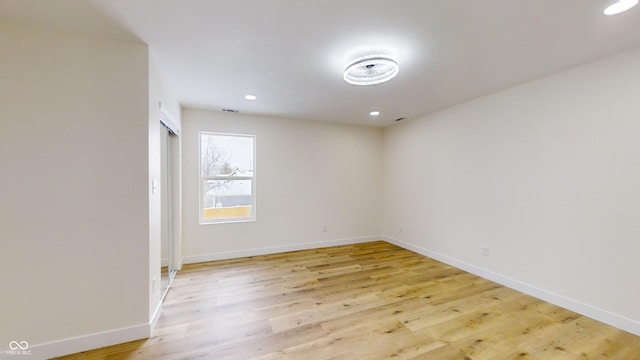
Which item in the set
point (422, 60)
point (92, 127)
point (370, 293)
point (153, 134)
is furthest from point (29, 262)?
point (422, 60)

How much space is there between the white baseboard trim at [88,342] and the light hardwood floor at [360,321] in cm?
5

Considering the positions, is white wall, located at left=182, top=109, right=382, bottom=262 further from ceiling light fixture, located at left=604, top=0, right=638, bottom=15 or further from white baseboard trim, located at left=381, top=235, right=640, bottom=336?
ceiling light fixture, located at left=604, top=0, right=638, bottom=15

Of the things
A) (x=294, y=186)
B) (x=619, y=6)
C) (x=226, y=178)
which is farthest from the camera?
(x=294, y=186)

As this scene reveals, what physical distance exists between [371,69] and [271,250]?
3.31 m

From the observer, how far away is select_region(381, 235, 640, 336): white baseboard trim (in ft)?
7.01

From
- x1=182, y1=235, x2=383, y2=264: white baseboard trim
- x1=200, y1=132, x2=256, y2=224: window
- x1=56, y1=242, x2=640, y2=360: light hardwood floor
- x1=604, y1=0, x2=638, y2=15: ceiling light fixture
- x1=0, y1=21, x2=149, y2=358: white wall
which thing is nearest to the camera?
x1=604, y1=0, x2=638, y2=15: ceiling light fixture

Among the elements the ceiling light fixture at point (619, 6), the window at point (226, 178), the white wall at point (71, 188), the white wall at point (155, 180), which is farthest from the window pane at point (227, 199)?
the ceiling light fixture at point (619, 6)

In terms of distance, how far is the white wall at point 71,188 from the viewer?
170cm

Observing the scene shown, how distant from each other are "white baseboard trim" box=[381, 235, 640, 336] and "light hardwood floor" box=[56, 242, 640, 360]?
9 centimetres

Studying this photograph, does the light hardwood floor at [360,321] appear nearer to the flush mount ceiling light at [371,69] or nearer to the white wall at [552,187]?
the white wall at [552,187]

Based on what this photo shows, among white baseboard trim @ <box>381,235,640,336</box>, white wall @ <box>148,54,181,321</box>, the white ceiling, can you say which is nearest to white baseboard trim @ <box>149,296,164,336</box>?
white wall @ <box>148,54,181,321</box>

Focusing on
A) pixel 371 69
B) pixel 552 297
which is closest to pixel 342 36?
pixel 371 69

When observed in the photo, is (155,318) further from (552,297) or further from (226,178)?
(552,297)

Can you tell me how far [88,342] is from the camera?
185cm
